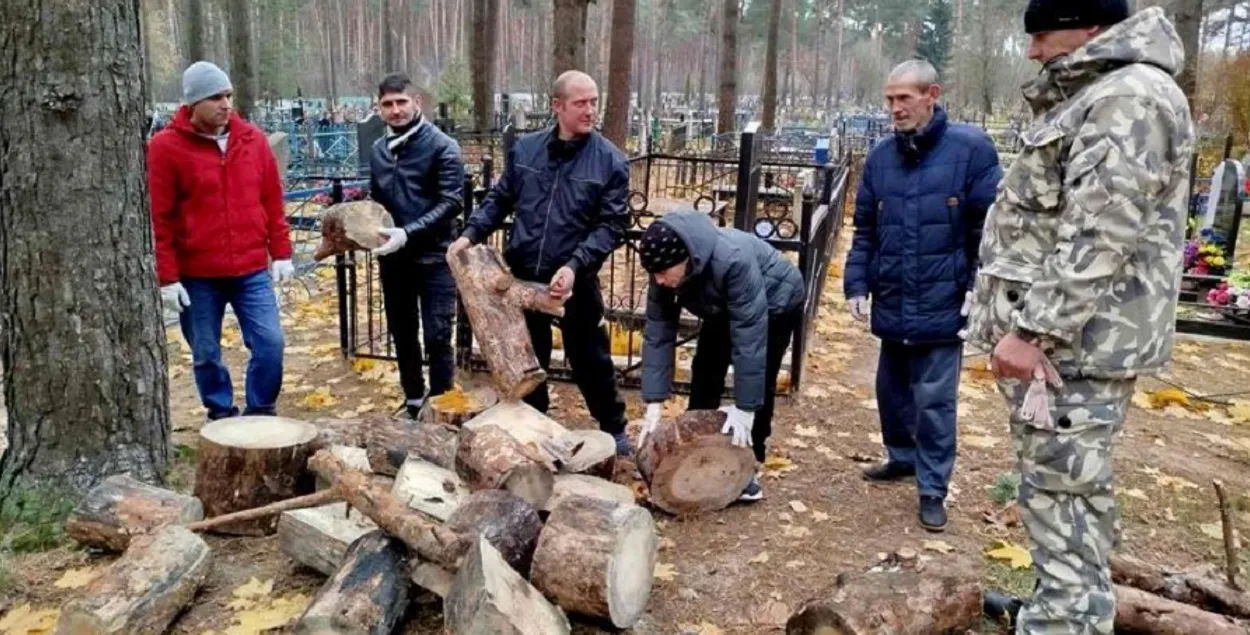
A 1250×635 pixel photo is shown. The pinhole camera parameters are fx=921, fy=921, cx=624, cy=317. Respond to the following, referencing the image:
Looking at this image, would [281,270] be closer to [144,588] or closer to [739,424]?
[144,588]

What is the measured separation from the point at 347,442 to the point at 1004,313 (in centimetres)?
273

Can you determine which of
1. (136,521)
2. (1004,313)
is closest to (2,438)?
(136,521)

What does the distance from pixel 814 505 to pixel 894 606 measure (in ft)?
4.66

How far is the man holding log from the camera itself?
12.1 ft

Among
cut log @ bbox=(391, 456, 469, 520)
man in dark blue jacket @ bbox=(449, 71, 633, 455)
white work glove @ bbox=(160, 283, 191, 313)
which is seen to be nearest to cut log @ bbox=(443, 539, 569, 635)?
cut log @ bbox=(391, 456, 469, 520)

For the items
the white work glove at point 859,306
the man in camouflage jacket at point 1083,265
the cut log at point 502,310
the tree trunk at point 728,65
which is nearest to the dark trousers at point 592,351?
the cut log at point 502,310

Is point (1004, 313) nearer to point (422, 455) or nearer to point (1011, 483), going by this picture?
point (1011, 483)

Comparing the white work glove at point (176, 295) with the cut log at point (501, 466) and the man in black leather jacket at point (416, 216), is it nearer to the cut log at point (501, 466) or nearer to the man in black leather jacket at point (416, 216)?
the man in black leather jacket at point (416, 216)

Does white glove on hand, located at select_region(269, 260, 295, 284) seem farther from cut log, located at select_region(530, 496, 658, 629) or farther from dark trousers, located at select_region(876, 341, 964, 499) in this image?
dark trousers, located at select_region(876, 341, 964, 499)

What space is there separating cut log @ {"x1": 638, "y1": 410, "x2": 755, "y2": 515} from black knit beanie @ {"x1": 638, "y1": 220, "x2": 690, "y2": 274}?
0.79 m

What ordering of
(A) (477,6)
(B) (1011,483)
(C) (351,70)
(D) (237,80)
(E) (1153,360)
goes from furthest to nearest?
(C) (351,70), (A) (477,6), (D) (237,80), (B) (1011,483), (E) (1153,360)

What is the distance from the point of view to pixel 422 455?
3.97 meters

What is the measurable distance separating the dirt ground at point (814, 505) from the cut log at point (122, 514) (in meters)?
0.11

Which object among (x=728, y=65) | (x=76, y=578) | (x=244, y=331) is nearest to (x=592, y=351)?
A: (x=244, y=331)
